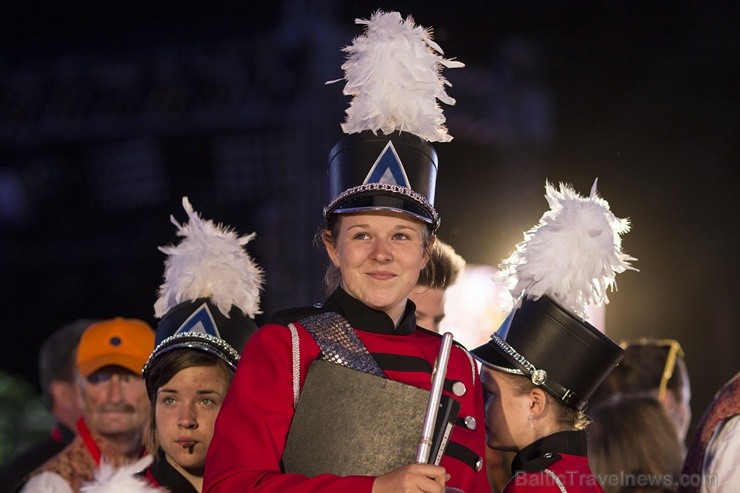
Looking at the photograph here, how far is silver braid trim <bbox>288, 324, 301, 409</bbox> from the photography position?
3277mm

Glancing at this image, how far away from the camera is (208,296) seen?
4371 mm

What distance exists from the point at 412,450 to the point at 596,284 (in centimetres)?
109

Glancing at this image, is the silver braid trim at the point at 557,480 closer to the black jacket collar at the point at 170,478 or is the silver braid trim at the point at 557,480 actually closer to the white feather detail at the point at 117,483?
the white feather detail at the point at 117,483

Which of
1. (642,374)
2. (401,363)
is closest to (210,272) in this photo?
(401,363)

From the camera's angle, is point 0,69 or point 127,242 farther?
point 127,242

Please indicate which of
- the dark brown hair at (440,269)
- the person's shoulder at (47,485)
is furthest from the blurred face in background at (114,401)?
the dark brown hair at (440,269)

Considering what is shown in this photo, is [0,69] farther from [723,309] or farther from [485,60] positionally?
[723,309]

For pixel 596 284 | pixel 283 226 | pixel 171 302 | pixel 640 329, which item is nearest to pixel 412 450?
pixel 596 284

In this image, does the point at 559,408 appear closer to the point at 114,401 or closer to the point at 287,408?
the point at 287,408

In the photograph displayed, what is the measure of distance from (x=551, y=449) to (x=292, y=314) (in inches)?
38.6

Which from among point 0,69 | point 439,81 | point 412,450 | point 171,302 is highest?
point 0,69

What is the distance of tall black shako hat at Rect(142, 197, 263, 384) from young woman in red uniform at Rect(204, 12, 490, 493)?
718 mm

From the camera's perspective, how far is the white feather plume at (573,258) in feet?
12.6

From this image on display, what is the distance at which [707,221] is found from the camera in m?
13.0
